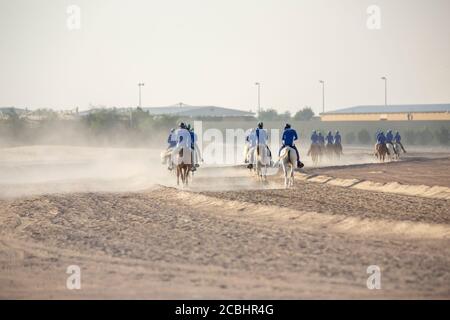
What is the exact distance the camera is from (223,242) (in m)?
15.0

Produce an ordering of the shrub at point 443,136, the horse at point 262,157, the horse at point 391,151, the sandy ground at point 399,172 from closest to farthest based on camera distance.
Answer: the horse at point 262,157 < the sandy ground at point 399,172 < the horse at point 391,151 < the shrub at point 443,136

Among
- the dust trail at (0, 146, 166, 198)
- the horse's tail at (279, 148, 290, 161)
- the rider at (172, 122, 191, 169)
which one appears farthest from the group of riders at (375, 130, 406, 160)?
the rider at (172, 122, 191, 169)

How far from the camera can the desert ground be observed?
1127 centimetres

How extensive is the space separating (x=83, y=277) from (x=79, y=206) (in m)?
10.1

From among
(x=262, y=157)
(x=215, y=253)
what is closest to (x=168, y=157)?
(x=262, y=157)

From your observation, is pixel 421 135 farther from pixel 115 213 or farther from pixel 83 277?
pixel 83 277

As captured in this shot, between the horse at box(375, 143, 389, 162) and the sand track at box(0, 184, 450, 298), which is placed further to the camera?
the horse at box(375, 143, 389, 162)

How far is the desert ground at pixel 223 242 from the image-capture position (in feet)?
37.0

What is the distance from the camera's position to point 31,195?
25.9m

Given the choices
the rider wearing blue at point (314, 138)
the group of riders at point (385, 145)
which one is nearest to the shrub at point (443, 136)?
the group of riders at point (385, 145)

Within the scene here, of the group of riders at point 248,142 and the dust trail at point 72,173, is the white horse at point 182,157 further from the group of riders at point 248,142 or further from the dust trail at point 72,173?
the dust trail at point 72,173

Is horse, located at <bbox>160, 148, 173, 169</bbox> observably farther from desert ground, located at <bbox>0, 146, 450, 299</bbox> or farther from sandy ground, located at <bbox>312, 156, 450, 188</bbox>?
sandy ground, located at <bbox>312, 156, 450, 188</bbox>

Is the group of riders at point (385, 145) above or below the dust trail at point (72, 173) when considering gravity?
above

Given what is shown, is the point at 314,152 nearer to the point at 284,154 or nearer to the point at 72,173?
the point at 72,173
